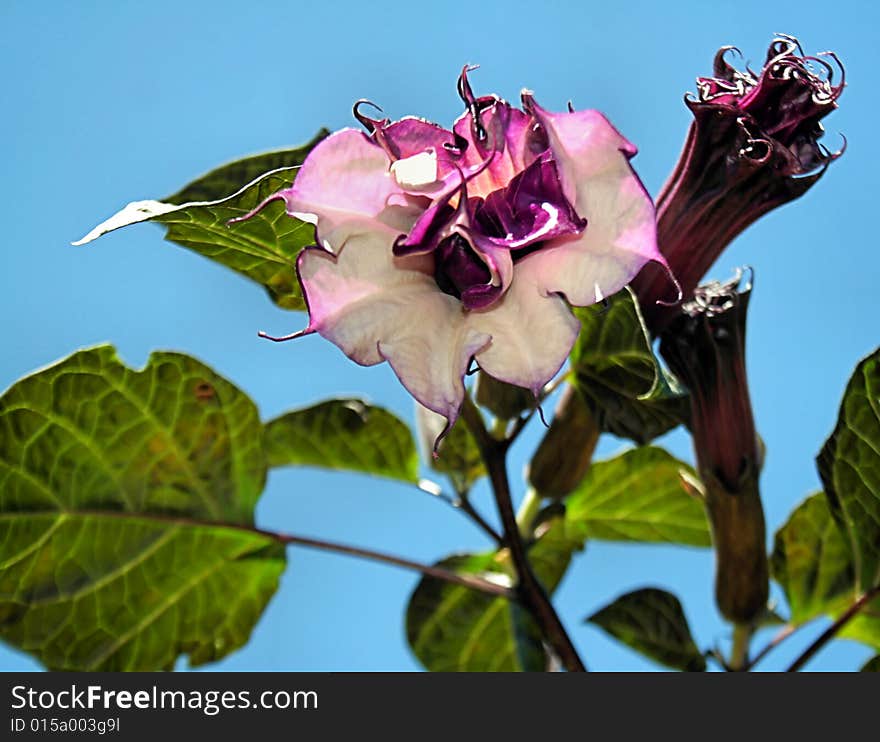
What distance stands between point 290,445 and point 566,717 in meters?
0.53

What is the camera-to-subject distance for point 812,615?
120 cm

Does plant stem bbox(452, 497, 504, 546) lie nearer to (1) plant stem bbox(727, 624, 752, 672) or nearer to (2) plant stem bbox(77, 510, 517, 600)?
(2) plant stem bbox(77, 510, 517, 600)

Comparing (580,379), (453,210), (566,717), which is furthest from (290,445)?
(453,210)

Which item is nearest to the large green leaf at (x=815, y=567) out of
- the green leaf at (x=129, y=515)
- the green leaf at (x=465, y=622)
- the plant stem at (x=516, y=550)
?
the green leaf at (x=465, y=622)

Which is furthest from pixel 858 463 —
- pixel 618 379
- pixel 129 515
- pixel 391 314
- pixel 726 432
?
pixel 129 515

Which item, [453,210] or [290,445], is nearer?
[453,210]

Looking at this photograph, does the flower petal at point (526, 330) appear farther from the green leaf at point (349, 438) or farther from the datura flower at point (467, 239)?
the green leaf at point (349, 438)

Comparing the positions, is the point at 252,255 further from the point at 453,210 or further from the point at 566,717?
the point at 566,717

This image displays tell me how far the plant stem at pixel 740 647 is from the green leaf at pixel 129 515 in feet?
1.46

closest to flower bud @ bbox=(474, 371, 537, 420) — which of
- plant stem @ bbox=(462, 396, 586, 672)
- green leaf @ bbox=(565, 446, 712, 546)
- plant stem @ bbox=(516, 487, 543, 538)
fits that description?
plant stem @ bbox=(462, 396, 586, 672)

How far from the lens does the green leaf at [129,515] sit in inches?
Result: 40.3

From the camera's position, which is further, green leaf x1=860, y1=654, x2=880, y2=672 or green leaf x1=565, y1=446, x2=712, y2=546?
green leaf x1=565, y1=446, x2=712, y2=546

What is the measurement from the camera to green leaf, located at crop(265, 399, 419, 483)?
4.13 feet

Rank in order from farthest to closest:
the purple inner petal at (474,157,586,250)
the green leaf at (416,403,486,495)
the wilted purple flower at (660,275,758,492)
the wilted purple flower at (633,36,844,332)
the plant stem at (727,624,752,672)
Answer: the green leaf at (416,403,486,495), the plant stem at (727,624,752,672), the wilted purple flower at (660,275,758,492), the wilted purple flower at (633,36,844,332), the purple inner petal at (474,157,586,250)
